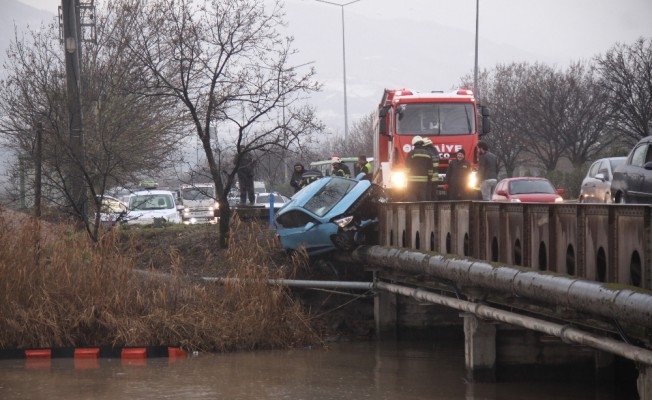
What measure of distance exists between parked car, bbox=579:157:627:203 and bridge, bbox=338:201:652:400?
302 inches

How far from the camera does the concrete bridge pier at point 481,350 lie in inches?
586

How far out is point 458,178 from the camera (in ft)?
70.6

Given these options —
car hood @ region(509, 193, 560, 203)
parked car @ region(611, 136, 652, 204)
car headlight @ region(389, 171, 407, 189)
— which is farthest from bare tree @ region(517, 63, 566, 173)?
parked car @ region(611, 136, 652, 204)

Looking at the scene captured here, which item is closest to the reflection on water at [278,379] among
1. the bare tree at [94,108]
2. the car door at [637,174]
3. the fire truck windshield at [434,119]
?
the car door at [637,174]

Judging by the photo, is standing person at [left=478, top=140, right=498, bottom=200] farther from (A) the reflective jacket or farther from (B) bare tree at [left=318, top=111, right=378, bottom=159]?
(B) bare tree at [left=318, top=111, right=378, bottom=159]

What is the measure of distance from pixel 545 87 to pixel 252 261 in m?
40.1

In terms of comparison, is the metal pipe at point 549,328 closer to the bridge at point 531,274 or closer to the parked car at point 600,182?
the bridge at point 531,274

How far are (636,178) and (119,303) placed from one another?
8.63 meters

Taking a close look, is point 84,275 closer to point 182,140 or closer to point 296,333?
point 296,333

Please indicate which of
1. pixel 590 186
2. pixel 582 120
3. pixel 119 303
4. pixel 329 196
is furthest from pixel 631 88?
pixel 119 303

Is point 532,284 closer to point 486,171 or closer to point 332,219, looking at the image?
point 332,219

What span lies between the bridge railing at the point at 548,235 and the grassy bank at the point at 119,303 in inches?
103

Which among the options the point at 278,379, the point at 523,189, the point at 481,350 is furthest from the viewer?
the point at 523,189

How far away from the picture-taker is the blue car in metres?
20.2
